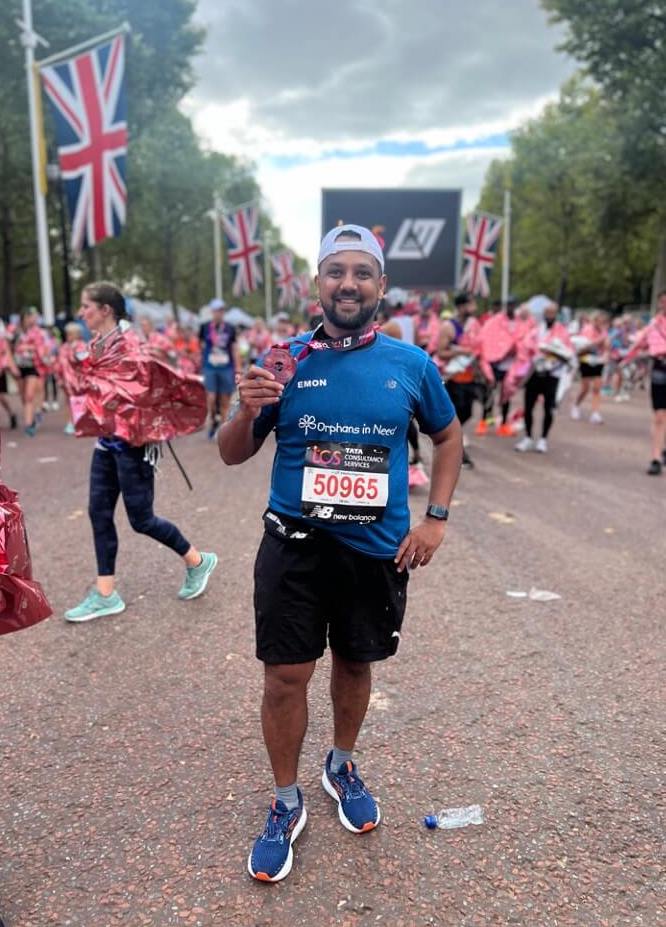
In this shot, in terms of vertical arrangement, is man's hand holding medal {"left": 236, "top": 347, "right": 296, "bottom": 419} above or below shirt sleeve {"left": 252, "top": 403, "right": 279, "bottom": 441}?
above

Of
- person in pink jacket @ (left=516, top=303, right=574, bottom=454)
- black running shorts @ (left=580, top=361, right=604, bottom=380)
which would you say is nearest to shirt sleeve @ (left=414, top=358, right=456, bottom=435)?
person in pink jacket @ (left=516, top=303, right=574, bottom=454)

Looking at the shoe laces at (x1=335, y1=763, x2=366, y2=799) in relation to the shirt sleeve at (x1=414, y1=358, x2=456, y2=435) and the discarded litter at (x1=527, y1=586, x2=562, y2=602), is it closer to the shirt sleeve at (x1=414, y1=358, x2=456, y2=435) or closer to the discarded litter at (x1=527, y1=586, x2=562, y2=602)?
the shirt sleeve at (x1=414, y1=358, x2=456, y2=435)

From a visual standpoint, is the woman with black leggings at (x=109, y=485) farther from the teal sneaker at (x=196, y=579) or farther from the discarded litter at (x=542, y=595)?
the discarded litter at (x=542, y=595)

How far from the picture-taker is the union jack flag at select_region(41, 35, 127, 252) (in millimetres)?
13703

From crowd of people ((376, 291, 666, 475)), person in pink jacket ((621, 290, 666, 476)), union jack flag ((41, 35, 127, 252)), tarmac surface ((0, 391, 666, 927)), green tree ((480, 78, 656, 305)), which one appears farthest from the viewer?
green tree ((480, 78, 656, 305))

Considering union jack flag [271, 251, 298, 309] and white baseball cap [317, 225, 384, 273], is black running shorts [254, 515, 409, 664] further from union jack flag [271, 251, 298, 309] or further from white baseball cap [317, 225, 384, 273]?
union jack flag [271, 251, 298, 309]

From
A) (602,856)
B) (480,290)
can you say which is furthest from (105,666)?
(480,290)

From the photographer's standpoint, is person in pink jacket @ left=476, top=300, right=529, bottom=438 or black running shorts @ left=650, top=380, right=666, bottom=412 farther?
person in pink jacket @ left=476, top=300, right=529, bottom=438

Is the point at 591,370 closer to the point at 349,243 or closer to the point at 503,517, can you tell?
the point at 503,517

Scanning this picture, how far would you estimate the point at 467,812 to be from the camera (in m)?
2.59

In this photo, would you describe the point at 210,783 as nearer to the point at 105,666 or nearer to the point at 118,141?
the point at 105,666

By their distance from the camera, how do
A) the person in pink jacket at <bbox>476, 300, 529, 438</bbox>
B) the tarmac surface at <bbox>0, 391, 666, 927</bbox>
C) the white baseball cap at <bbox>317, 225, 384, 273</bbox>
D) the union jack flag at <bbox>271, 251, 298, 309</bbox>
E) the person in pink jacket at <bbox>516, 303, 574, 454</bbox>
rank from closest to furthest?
the tarmac surface at <bbox>0, 391, 666, 927</bbox>
the white baseball cap at <bbox>317, 225, 384, 273</bbox>
the person in pink jacket at <bbox>516, 303, 574, 454</bbox>
the person in pink jacket at <bbox>476, 300, 529, 438</bbox>
the union jack flag at <bbox>271, 251, 298, 309</bbox>

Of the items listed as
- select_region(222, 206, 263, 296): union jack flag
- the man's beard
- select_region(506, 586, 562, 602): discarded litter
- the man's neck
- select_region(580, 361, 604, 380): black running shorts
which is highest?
select_region(222, 206, 263, 296): union jack flag

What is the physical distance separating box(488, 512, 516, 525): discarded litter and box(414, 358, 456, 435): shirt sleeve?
4157mm
